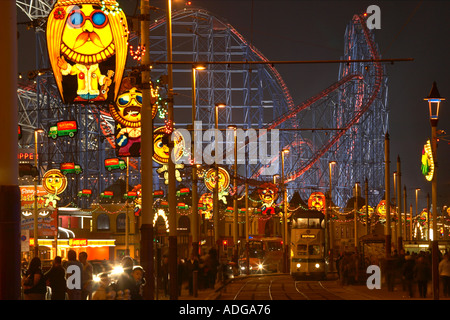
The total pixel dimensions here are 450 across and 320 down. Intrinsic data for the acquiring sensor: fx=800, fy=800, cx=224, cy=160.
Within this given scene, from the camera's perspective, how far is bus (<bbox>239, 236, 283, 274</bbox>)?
59312 millimetres

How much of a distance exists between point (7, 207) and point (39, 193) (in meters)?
39.7

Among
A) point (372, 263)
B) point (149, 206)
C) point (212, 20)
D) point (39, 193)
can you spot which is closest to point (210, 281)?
point (372, 263)

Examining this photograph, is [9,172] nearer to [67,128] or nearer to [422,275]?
[422,275]

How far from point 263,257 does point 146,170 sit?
44.7 metres

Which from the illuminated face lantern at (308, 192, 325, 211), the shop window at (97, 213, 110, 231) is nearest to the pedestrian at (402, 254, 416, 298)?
the illuminated face lantern at (308, 192, 325, 211)

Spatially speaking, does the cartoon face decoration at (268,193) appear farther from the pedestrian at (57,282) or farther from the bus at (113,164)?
the pedestrian at (57,282)

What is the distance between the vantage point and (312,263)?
4622cm

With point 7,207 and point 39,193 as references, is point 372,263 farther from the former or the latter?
point 7,207

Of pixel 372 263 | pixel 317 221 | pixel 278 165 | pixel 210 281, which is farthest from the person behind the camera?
pixel 278 165

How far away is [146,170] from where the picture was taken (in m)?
20.0

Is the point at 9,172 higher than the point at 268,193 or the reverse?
higher

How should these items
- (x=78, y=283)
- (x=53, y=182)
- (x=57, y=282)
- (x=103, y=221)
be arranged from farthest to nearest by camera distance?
(x=103, y=221) → (x=53, y=182) → (x=78, y=283) → (x=57, y=282)

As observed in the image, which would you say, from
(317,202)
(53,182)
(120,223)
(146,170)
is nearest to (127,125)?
(146,170)

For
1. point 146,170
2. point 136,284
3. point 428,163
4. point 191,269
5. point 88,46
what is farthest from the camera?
point 191,269
